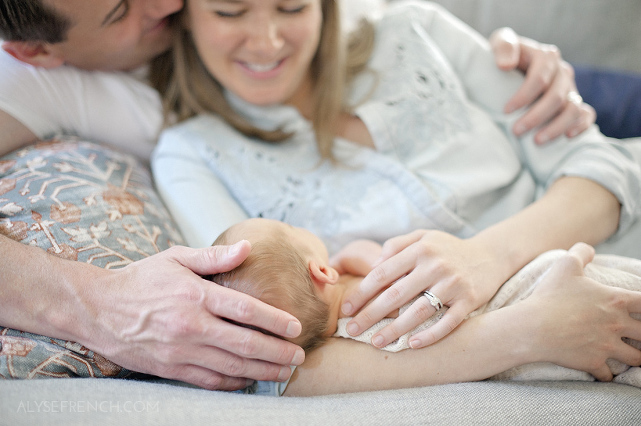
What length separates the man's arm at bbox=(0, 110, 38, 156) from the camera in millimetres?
1110

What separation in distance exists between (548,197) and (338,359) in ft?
2.29

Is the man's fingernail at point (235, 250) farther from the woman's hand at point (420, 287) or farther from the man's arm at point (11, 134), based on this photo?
the man's arm at point (11, 134)

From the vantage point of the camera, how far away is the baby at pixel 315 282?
82 cm

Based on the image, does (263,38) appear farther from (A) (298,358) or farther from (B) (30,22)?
(A) (298,358)

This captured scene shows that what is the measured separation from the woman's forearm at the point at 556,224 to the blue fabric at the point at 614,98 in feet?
2.00

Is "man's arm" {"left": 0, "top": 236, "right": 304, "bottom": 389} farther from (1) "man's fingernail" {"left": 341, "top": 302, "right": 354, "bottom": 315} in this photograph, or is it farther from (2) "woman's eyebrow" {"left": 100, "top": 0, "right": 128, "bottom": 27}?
(2) "woman's eyebrow" {"left": 100, "top": 0, "right": 128, "bottom": 27}

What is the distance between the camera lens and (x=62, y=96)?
1226mm

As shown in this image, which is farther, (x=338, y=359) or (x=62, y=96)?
(x=62, y=96)

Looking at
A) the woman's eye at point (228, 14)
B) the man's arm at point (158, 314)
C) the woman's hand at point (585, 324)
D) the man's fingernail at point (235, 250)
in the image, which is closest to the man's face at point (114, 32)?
the woman's eye at point (228, 14)

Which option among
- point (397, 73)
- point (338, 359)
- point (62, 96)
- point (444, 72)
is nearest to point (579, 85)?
point (444, 72)

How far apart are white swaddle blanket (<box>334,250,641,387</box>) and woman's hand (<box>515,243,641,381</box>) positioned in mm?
23

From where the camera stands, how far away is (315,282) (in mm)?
911

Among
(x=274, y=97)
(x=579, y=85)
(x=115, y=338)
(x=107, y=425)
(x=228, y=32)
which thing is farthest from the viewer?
(x=579, y=85)

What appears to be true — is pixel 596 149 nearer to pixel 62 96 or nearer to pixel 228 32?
pixel 228 32
